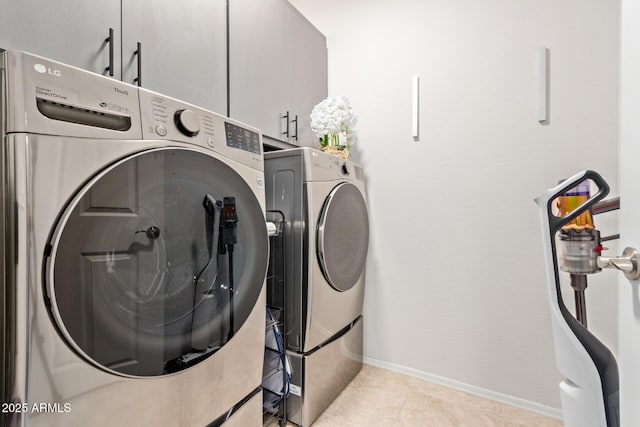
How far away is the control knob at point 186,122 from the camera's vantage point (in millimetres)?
879

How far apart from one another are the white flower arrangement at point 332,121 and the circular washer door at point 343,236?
0.30 metres

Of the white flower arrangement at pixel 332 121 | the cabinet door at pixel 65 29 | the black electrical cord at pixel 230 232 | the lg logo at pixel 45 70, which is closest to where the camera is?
the lg logo at pixel 45 70

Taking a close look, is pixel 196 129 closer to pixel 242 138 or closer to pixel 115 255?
pixel 242 138

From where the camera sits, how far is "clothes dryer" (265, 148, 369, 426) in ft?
4.68

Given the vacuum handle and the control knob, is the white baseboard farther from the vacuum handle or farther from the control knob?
the control knob

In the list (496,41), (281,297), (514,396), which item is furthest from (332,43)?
(514,396)

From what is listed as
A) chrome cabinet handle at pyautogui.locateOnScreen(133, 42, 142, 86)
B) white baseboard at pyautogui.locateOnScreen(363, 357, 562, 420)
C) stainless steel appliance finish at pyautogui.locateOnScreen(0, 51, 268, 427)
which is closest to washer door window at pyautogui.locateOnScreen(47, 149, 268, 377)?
stainless steel appliance finish at pyautogui.locateOnScreen(0, 51, 268, 427)

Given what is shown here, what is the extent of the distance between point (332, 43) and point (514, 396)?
2.36m

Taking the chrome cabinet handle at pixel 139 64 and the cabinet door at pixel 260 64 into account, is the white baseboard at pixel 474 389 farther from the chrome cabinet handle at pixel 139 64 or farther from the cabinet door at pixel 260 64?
the chrome cabinet handle at pixel 139 64

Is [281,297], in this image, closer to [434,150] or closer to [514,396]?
[434,150]

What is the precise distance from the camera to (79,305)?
0.66m

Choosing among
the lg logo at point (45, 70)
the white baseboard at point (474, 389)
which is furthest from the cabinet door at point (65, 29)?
the white baseboard at point (474, 389)

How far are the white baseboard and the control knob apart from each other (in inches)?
70.5

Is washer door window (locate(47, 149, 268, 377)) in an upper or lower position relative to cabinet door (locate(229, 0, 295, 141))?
lower
